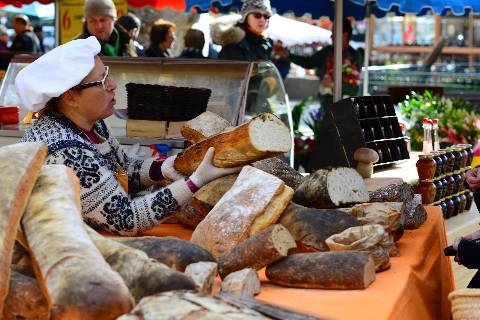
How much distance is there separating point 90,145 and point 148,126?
1289 millimetres

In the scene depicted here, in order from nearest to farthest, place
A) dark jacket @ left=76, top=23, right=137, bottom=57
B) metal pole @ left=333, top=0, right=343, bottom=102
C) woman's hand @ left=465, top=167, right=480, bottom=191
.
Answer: woman's hand @ left=465, top=167, right=480, bottom=191
metal pole @ left=333, top=0, right=343, bottom=102
dark jacket @ left=76, top=23, right=137, bottom=57

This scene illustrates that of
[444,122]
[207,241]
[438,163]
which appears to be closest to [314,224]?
[207,241]

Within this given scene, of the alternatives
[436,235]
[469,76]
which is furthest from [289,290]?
[469,76]

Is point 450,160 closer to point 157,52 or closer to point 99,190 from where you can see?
point 99,190

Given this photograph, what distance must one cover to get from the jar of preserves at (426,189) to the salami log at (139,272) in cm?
287

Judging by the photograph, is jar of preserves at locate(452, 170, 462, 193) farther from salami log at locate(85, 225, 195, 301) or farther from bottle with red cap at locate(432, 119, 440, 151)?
salami log at locate(85, 225, 195, 301)

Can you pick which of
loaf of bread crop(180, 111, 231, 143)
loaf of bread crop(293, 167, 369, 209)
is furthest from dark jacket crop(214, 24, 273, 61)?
loaf of bread crop(293, 167, 369, 209)

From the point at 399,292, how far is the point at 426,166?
2311 mm

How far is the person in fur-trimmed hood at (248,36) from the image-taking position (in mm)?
8102

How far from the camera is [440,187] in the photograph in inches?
194

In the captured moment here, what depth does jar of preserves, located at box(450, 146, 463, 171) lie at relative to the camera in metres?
5.17

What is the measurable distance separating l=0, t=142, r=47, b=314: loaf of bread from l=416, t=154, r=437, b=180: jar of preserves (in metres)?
2.81

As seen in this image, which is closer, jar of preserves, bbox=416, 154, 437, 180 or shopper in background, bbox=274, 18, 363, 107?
jar of preserves, bbox=416, 154, 437, 180

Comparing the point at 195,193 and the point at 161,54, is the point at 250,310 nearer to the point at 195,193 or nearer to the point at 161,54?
the point at 195,193
